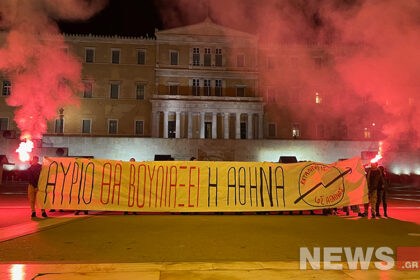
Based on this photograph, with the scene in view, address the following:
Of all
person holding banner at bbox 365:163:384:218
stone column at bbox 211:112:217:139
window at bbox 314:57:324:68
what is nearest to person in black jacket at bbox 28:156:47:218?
person holding banner at bbox 365:163:384:218

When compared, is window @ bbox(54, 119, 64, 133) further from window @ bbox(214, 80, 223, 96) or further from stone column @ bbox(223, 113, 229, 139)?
stone column @ bbox(223, 113, 229, 139)

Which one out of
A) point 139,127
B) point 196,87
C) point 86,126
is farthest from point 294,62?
point 86,126

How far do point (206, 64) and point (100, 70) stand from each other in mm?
13515

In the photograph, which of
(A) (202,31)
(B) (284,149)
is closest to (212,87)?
(A) (202,31)

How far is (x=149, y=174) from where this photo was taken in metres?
10.2

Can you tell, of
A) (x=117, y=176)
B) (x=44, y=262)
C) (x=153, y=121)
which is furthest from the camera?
(x=153, y=121)

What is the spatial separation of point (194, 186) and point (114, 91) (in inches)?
1302

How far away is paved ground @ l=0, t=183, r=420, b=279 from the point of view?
4.23 metres

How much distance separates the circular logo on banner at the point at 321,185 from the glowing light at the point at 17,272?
Result: 7976mm

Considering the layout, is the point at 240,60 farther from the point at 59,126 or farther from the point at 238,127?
the point at 59,126

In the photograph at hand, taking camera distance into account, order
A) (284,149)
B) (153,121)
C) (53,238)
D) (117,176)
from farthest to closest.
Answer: (153,121) → (284,149) → (117,176) → (53,238)

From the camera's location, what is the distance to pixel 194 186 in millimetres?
10195

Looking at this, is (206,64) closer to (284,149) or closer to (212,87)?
(212,87)

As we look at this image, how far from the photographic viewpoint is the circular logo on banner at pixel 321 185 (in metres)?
10.3
